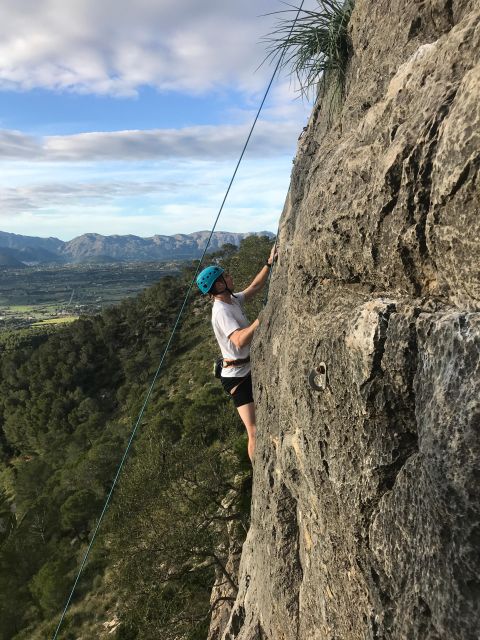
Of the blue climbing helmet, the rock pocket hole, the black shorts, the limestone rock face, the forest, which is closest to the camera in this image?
the limestone rock face

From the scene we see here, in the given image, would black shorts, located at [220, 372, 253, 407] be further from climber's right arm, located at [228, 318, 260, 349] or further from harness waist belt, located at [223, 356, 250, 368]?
climber's right arm, located at [228, 318, 260, 349]

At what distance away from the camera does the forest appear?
18.5m

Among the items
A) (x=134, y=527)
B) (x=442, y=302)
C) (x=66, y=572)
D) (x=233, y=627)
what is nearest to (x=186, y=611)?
(x=134, y=527)

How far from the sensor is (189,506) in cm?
1991

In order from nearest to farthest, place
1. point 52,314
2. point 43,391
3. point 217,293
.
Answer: point 217,293 → point 43,391 → point 52,314

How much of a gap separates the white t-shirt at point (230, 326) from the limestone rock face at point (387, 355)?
1070 millimetres

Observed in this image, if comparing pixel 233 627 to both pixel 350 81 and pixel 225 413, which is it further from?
pixel 225 413

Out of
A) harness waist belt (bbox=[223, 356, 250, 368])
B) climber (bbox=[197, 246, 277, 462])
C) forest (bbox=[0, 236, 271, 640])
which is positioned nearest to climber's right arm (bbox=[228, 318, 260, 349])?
climber (bbox=[197, 246, 277, 462])

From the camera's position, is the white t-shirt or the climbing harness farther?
the climbing harness

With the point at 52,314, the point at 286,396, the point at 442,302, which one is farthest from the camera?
the point at 52,314

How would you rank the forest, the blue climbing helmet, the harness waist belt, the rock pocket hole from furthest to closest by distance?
the forest, the harness waist belt, the blue climbing helmet, the rock pocket hole

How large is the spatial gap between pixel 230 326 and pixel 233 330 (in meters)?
0.07

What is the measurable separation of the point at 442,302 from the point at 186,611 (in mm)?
18996

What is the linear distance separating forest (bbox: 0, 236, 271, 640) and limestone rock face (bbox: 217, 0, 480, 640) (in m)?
12.9
